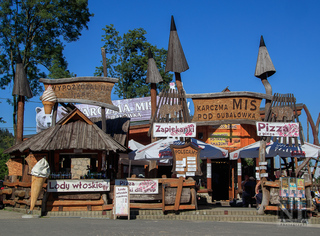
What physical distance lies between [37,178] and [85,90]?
190 inches

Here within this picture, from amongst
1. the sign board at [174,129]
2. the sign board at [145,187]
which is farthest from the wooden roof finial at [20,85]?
the sign board at [145,187]

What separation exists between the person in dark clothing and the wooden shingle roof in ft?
17.9

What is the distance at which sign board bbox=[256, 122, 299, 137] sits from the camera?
1548 cm

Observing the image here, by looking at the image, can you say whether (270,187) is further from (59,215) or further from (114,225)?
(59,215)

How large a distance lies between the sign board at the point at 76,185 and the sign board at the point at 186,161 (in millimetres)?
2781

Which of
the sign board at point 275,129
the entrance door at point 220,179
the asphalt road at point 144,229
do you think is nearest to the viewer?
the asphalt road at point 144,229

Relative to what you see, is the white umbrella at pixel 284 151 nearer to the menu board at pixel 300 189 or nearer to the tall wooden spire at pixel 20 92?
the menu board at pixel 300 189

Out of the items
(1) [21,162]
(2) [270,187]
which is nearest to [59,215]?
(1) [21,162]

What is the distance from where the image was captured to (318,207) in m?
16.0

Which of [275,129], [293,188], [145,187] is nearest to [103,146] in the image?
[145,187]

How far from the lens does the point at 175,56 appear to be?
17.2m

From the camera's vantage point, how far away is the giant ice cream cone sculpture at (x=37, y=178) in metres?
14.6

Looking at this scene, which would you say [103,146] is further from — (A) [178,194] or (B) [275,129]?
(B) [275,129]

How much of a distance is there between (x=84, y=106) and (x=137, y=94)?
5930 mm
